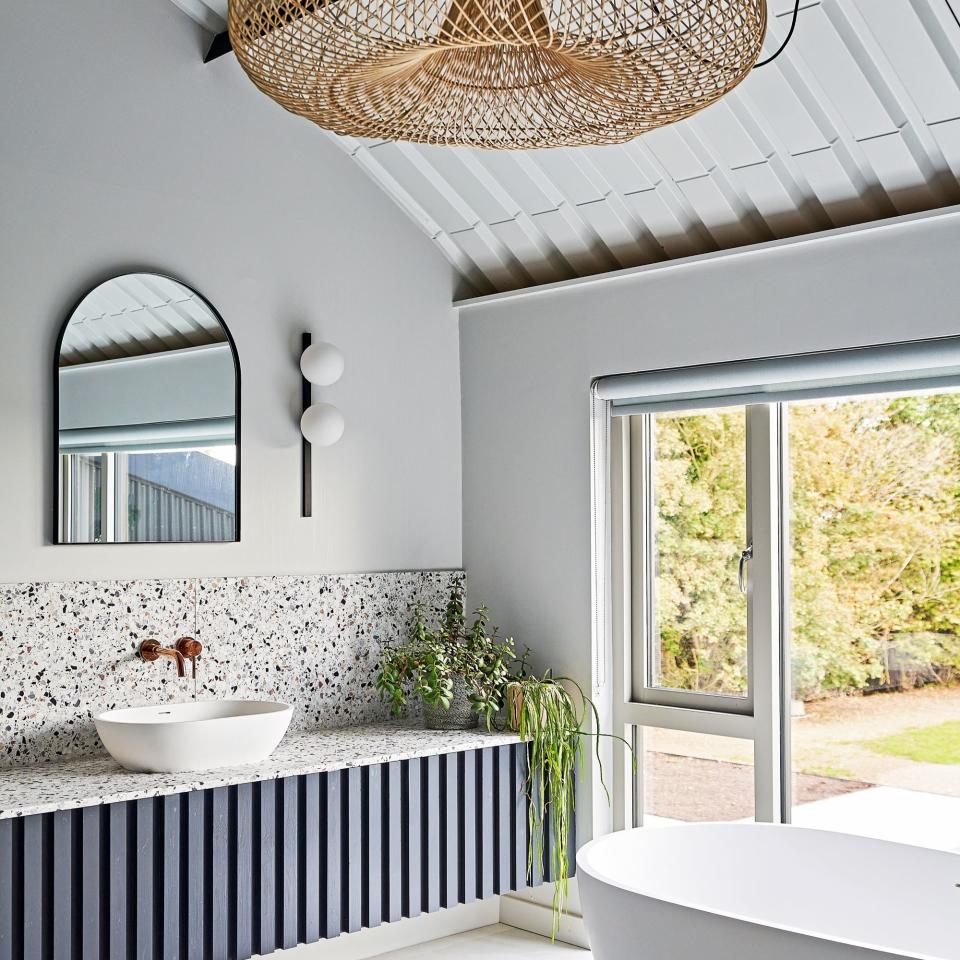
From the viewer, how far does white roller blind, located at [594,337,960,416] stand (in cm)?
350

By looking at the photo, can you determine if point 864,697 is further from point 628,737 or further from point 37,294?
point 37,294

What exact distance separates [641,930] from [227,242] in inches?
107

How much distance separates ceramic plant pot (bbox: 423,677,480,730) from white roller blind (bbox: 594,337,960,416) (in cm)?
123

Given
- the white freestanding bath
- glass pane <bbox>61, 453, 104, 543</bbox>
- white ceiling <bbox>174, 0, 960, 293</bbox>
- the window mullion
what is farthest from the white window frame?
glass pane <bbox>61, 453, 104, 543</bbox>

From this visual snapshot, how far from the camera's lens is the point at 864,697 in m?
3.93

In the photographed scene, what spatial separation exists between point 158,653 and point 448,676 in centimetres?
107

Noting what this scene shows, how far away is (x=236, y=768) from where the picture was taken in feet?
11.2

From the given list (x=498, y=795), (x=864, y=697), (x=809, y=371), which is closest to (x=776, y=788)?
(x=864, y=697)

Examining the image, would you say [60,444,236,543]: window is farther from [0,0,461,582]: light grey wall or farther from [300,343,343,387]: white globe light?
[300,343,343,387]: white globe light

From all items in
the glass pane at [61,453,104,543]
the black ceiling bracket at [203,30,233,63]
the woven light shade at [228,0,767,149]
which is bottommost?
the glass pane at [61,453,104,543]

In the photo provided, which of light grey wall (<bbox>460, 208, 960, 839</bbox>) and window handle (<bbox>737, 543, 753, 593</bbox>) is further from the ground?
light grey wall (<bbox>460, 208, 960, 839</bbox>)

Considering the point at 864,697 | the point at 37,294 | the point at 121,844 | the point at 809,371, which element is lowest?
the point at 121,844

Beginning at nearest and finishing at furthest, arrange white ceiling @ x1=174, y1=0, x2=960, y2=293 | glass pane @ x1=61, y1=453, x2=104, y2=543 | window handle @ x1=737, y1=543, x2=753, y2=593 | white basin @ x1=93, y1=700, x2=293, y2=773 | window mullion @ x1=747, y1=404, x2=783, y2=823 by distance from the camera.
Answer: white ceiling @ x1=174, y1=0, x2=960, y2=293 < white basin @ x1=93, y1=700, x2=293, y2=773 < glass pane @ x1=61, y1=453, x2=104, y2=543 < window mullion @ x1=747, y1=404, x2=783, y2=823 < window handle @ x1=737, y1=543, x2=753, y2=593

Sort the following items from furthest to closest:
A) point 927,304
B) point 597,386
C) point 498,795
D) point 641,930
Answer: point 597,386 < point 498,795 < point 927,304 < point 641,930
